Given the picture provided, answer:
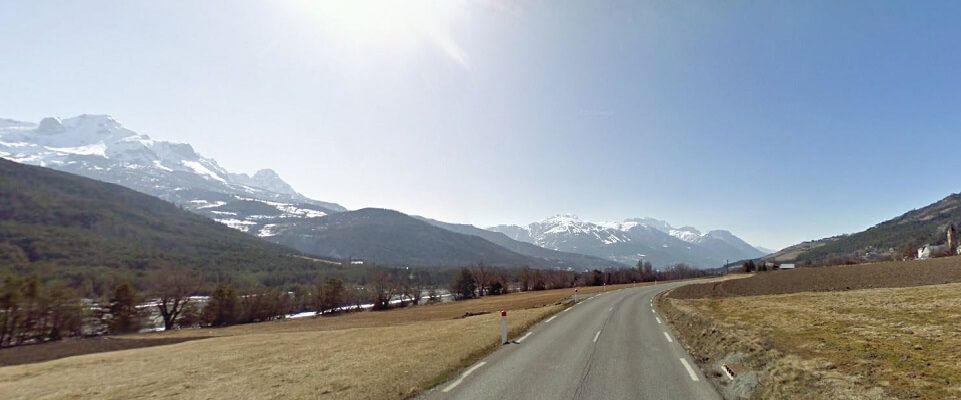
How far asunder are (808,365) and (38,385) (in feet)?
108

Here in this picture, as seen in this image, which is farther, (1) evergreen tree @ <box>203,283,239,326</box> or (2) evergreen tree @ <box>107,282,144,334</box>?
(1) evergreen tree @ <box>203,283,239,326</box>

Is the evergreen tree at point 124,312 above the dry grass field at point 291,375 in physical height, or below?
below

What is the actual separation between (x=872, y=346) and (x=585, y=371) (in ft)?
29.5

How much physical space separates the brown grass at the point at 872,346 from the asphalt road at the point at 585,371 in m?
2.46

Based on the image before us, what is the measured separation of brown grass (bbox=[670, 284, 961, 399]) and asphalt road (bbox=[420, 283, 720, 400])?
246cm

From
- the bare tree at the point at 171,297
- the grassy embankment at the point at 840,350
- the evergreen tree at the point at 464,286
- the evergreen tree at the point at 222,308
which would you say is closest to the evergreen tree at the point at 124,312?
the bare tree at the point at 171,297

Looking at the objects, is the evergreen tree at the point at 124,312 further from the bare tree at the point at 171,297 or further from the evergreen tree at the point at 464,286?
the evergreen tree at the point at 464,286

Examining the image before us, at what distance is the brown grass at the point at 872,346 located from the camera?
31.0 feet

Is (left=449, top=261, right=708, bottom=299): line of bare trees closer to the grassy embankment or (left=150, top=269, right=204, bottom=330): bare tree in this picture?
(left=150, top=269, right=204, bottom=330): bare tree

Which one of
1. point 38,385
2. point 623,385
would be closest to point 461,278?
point 38,385

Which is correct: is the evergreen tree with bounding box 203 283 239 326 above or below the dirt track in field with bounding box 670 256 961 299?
below

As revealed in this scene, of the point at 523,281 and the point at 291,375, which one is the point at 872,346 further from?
the point at 523,281

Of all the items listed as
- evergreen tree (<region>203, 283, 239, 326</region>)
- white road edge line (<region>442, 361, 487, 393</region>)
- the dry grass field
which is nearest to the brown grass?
white road edge line (<region>442, 361, 487, 393</region>)

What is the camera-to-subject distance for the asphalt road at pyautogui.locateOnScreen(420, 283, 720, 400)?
11.2 m
